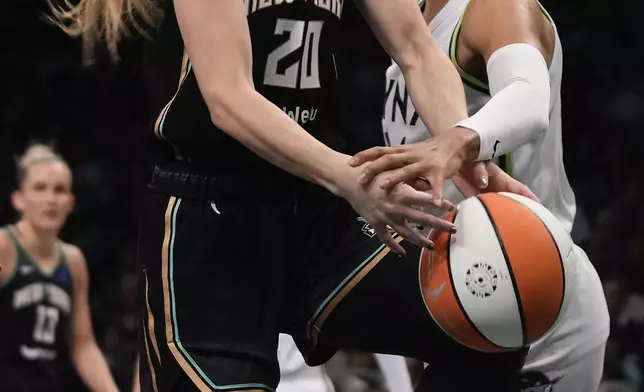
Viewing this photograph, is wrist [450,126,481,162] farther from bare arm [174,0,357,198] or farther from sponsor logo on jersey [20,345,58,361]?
sponsor logo on jersey [20,345,58,361]

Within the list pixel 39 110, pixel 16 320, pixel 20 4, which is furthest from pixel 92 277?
pixel 16 320

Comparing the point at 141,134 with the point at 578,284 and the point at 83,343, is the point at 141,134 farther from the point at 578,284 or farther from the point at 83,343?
the point at 578,284

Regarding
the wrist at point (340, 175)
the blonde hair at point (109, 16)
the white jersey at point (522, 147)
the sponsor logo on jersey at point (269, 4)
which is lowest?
the white jersey at point (522, 147)

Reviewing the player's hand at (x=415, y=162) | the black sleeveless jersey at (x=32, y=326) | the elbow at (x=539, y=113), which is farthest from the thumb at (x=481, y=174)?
the black sleeveless jersey at (x=32, y=326)

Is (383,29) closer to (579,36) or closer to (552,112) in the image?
(552,112)

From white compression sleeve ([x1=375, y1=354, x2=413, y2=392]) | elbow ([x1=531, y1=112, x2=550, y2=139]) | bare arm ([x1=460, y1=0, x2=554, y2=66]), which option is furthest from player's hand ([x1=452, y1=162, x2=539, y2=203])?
white compression sleeve ([x1=375, y1=354, x2=413, y2=392])

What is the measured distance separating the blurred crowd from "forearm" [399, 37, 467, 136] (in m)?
4.35

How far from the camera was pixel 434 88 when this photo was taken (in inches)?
100

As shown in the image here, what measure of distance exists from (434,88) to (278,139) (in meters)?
0.51

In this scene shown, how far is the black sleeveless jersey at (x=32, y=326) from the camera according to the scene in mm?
5430

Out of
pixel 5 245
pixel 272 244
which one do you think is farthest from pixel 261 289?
pixel 5 245

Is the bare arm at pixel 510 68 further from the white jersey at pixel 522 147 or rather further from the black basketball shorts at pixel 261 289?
the black basketball shorts at pixel 261 289

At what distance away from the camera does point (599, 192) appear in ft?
25.6

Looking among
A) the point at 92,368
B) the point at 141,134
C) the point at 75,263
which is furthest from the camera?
the point at 141,134
